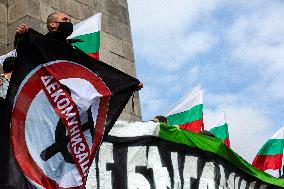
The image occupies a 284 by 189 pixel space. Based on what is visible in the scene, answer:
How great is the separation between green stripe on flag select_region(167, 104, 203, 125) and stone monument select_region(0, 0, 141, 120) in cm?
69

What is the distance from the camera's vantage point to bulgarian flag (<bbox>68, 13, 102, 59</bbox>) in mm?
7141

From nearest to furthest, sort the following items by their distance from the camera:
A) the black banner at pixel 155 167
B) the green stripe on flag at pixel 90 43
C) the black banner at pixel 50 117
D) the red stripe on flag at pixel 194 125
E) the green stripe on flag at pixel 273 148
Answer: the black banner at pixel 50 117 → the black banner at pixel 155 167 → the green stripe on flag at pixel 90 43 → the red stripe on flag at pixel 194 125 → the green stripe on flag at pixel 273 148

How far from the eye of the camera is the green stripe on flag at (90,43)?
7137 millimetres

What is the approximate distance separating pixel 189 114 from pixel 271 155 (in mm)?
1802

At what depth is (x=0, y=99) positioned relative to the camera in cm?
422

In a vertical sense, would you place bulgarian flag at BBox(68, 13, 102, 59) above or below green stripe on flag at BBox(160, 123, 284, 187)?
above

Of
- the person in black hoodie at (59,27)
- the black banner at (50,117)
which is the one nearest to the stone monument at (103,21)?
the person in black hoodie at (59,27)

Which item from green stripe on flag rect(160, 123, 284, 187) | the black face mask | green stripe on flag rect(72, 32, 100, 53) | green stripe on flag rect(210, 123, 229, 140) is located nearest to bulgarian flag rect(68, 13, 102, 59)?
green stripe on flag rect(72, 32, 100, 53)

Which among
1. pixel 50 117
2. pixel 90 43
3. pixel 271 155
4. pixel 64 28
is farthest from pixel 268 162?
pixel 50 117

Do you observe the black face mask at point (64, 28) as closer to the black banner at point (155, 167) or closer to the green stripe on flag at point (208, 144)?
the black banner at point (155, 167)

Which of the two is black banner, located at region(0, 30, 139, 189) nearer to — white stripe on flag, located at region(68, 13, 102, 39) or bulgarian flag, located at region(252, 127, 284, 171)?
white stripe on flag, located at region(68, 13, 102, 39)

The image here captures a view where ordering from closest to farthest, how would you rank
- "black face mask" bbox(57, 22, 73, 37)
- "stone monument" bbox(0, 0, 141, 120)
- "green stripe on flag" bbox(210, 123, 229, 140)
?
"black face mask" bbox(57, 22, 73, 37)
"stone monument" bbox(0, 0, 141, 120)
"green stripe on flag" bbox(210, 123, 229, 140)

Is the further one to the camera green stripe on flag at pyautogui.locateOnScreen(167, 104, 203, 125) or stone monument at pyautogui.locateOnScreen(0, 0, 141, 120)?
green stripe on flag at pyautogui.locateOnScreen(167, 104, 203, 125)

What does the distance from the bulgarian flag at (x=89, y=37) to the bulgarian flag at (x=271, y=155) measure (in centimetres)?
388
